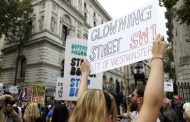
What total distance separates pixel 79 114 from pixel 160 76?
56 centimetres

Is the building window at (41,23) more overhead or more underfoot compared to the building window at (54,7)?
more underfoot

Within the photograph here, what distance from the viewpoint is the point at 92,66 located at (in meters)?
3.91

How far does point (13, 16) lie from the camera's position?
26.7 m

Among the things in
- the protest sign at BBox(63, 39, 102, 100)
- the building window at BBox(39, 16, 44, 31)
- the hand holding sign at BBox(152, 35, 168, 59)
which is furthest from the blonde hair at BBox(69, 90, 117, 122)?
the building window at BBox(39, 16, 44, 31)

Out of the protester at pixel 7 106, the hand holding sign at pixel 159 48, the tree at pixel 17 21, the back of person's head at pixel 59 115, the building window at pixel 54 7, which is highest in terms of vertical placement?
the building window at pixel 54 7

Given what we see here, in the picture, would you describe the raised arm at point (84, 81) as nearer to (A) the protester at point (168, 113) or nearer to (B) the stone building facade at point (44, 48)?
(A) the protester at point (168, 113)

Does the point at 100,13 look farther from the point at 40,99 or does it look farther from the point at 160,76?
the point at 160,76

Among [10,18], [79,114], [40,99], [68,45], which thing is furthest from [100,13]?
[79,114]

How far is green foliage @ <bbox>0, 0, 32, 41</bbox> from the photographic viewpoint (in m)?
25.9

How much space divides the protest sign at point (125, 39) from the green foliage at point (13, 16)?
76.4ft

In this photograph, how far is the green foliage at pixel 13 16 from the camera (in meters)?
25.9

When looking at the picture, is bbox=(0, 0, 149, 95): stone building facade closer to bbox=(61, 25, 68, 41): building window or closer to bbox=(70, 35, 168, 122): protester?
bbox=(61, 25, 68, 41): building window

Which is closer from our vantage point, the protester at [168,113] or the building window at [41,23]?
the protester at [168,113]

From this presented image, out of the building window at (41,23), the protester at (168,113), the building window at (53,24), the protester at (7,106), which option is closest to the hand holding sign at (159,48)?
the protester at (7,106)
